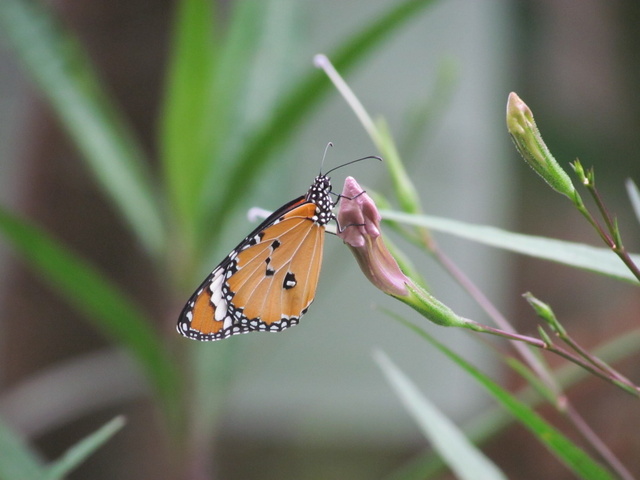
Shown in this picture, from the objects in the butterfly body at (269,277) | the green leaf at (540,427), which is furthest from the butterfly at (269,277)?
the green leaf at (540,427)

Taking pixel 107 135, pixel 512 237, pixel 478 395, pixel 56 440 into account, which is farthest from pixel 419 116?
pixel 478 395

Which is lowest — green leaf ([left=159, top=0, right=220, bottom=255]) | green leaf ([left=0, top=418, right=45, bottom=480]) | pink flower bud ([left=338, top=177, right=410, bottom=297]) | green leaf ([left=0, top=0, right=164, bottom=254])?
pink flower bud ([left=338, top=177, right=410, bottom=297])

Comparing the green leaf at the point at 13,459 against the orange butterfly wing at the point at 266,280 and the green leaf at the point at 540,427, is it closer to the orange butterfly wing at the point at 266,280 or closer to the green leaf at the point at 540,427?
the orange butterfly wing at the point at 266,280

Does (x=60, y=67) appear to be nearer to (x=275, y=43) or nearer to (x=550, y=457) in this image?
(x=275, y=43)

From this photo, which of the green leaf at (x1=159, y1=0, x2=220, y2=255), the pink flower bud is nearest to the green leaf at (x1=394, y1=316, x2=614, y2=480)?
the pink flower bud

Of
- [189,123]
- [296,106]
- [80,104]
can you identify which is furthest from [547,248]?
[80,104]

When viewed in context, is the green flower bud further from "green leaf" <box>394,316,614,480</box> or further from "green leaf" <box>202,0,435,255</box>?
"green leaf" <box>202,0,435,255</box>
